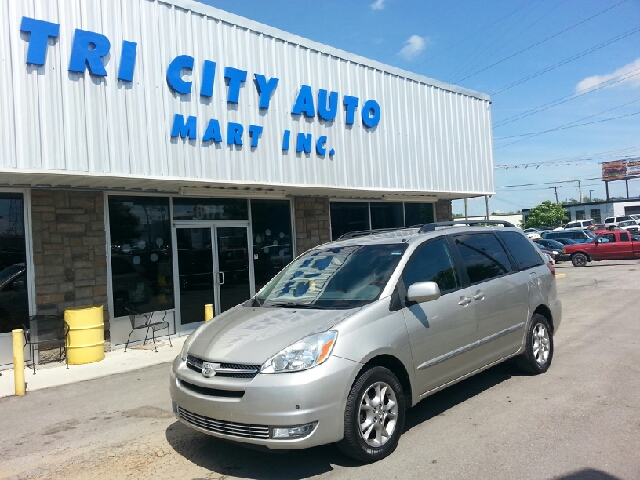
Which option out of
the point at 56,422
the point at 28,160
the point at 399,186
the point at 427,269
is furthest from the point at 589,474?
the point at 399,186

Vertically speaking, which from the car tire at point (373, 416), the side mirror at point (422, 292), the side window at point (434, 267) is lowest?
the car tire at point (373, 416)

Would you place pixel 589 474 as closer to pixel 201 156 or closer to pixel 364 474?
pixel 364 474

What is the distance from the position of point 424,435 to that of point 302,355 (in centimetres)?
153

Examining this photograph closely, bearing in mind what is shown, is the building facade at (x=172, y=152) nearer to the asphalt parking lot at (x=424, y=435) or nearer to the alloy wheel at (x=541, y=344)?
Result: the asphalt parking lot at (x=424, y=435)

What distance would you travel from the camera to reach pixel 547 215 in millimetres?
65438

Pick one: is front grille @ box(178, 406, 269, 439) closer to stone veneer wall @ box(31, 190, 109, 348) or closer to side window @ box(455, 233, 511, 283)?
side window @ box(455, 233, 511, 283)

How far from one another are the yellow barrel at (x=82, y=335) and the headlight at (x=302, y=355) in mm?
5431

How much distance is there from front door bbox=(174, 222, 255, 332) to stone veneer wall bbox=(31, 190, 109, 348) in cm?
157

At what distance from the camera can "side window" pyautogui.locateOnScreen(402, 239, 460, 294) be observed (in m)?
4.96

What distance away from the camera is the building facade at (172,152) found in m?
7.75

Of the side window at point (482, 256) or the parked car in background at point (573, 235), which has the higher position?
the parked car in background at point (573, 235)

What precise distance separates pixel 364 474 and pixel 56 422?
3.65 metres

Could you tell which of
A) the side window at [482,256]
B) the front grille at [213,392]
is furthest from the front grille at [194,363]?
the side window at [482,256]

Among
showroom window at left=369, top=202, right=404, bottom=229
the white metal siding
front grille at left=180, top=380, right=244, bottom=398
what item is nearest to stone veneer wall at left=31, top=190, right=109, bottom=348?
the white metal siding
